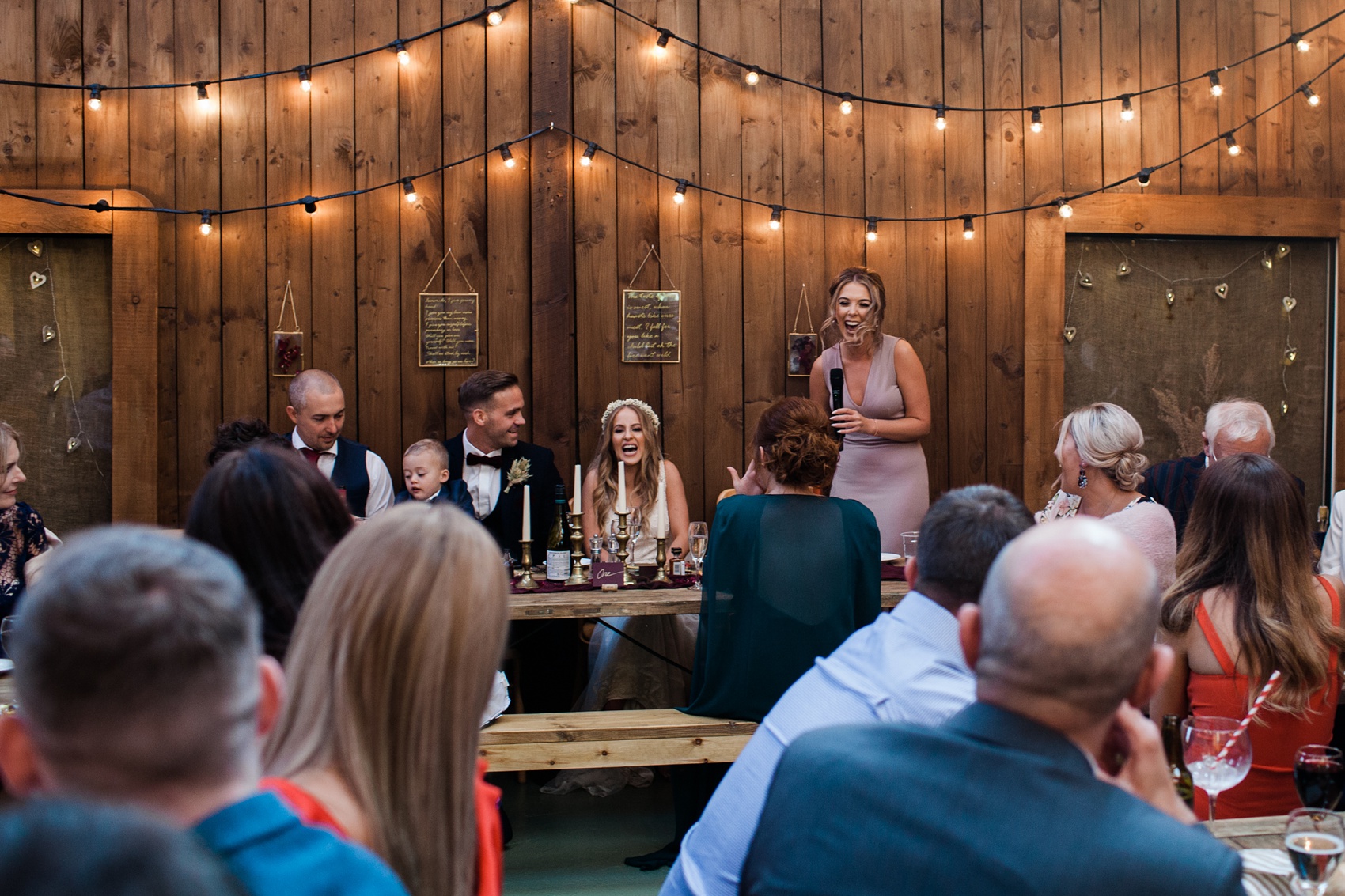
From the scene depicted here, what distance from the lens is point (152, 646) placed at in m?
0.78

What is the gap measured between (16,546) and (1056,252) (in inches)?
176

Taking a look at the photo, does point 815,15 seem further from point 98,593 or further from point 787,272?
point 98,593

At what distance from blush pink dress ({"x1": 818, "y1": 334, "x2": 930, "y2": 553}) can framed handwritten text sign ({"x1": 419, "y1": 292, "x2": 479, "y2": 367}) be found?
5.16 ft

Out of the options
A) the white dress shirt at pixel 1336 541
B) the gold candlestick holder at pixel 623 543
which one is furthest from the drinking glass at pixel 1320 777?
the gold candlestick holder at pixel 623 543

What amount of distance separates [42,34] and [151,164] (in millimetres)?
695

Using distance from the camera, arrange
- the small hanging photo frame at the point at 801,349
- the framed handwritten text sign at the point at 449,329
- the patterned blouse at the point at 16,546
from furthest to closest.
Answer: the small hanging photo frame at the point at 801,349 < the framed handwritten text sign at the point at 449,329 < the patterned blouse at the point at 16,546

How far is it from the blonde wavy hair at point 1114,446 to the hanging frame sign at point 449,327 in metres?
2.68

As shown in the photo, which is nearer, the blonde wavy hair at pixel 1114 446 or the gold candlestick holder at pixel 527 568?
the blonde wavy hair at pixel 1114 446

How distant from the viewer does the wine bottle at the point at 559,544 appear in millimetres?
3805

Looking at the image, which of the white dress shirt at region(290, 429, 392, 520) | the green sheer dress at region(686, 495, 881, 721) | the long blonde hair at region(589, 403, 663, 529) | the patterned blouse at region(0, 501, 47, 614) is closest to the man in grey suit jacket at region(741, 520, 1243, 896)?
the green sheer dress at region(686, 495, 881, 721)

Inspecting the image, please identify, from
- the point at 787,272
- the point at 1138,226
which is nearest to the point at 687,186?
the point at 787,272

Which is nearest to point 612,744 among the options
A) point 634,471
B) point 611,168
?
point 634,471

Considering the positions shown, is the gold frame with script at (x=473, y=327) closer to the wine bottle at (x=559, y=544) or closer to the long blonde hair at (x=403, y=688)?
the wine bottle at (x=559, y=544)

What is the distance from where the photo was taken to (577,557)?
12.9 ft
